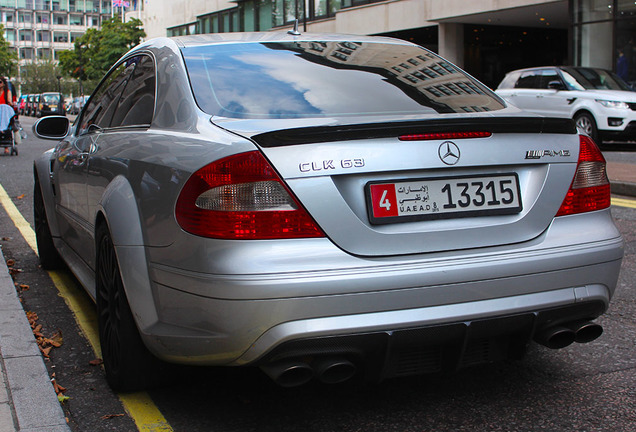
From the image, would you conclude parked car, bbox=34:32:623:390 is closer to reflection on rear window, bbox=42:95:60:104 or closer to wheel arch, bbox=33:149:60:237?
wheel arch, bbox=33:149:60:237

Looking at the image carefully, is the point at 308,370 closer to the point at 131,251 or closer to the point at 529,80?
the point at 131,251

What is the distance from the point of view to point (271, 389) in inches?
141

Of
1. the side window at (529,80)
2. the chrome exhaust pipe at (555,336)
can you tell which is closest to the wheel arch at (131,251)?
the chrome exhaust pipe at (555,336)

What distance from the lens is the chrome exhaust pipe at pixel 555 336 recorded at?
10.3 ft

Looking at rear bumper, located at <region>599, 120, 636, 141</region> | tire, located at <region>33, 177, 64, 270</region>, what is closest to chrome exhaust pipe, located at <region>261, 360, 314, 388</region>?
tire, located at <region>33, 177, 64, 270</region>

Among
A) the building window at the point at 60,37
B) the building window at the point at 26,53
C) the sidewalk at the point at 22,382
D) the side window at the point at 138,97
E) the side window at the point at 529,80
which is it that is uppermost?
the building window at the point at 60,37

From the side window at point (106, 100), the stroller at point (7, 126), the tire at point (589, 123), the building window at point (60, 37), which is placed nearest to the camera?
the side window at point (106, 100)

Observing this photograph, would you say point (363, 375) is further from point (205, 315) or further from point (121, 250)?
point (121, 250)

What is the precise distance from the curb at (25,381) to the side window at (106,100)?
3.77ft

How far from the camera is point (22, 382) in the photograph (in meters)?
3.48

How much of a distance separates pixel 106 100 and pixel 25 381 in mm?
1837

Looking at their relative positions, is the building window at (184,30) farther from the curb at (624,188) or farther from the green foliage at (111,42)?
the curb at (624,188)

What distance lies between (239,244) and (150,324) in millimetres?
580

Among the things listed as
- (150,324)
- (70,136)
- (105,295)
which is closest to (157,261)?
(150,324)
